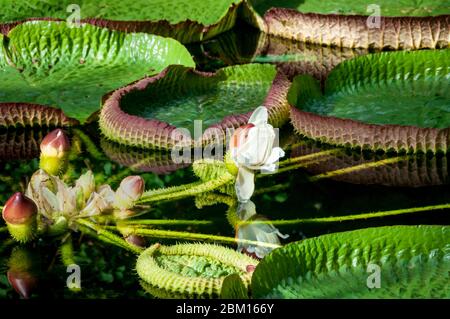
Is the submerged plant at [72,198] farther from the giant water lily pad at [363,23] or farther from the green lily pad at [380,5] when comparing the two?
the green lily pad at [380,5]

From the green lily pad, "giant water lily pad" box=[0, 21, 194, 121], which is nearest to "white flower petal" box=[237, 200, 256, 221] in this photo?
"giant water lily pad" box=[0, 21, 194, 121]

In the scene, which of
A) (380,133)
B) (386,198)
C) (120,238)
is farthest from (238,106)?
(120,238)

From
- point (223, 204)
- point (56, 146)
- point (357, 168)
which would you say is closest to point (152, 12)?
point (357, 168)

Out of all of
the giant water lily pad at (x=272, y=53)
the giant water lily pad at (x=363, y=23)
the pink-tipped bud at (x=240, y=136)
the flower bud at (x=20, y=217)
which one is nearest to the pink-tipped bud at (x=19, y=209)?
the flower bud at (x=20, y=217)

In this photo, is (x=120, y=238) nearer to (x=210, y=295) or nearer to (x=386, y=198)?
(x=210, y=295)

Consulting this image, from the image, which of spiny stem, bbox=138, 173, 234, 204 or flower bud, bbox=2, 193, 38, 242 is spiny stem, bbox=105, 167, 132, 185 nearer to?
spiny stem, bbox=138, 173, 234, 204
